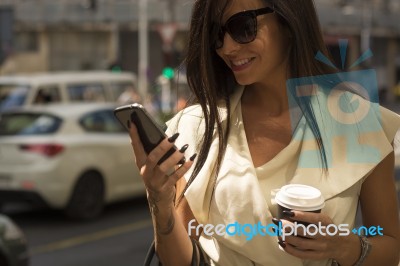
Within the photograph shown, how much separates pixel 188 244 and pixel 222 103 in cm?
38

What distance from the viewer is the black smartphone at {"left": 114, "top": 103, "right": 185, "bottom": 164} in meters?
1.53

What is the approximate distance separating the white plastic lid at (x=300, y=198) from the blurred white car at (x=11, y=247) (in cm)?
410

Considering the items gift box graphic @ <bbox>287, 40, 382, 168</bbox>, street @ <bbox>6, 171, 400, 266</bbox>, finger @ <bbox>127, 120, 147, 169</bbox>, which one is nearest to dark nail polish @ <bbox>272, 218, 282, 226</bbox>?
gift box graphic @ <bbox>287, 40, 382, 168</bbox>

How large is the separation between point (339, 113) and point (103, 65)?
40973 millimetres

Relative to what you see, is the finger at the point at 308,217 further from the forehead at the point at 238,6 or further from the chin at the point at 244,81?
the forehead at the point at 238,6

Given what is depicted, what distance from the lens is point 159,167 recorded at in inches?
59.3

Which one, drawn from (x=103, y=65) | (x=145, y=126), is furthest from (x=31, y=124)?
(x=103, y=65)

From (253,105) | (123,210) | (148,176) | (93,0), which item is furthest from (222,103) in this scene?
(93,0)

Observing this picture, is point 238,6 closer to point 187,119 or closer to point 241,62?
point 241,62

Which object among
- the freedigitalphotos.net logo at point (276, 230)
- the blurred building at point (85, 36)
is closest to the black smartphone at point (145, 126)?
the freedigitalphotos.net logo at point (276, 230)

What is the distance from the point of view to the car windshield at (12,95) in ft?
38.5

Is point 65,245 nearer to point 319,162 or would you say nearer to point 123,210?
point 123,210

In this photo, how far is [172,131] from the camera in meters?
1.81

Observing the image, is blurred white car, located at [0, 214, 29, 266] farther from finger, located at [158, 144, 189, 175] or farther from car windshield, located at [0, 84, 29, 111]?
car windshield, located at [0, 84, 29, 111]
